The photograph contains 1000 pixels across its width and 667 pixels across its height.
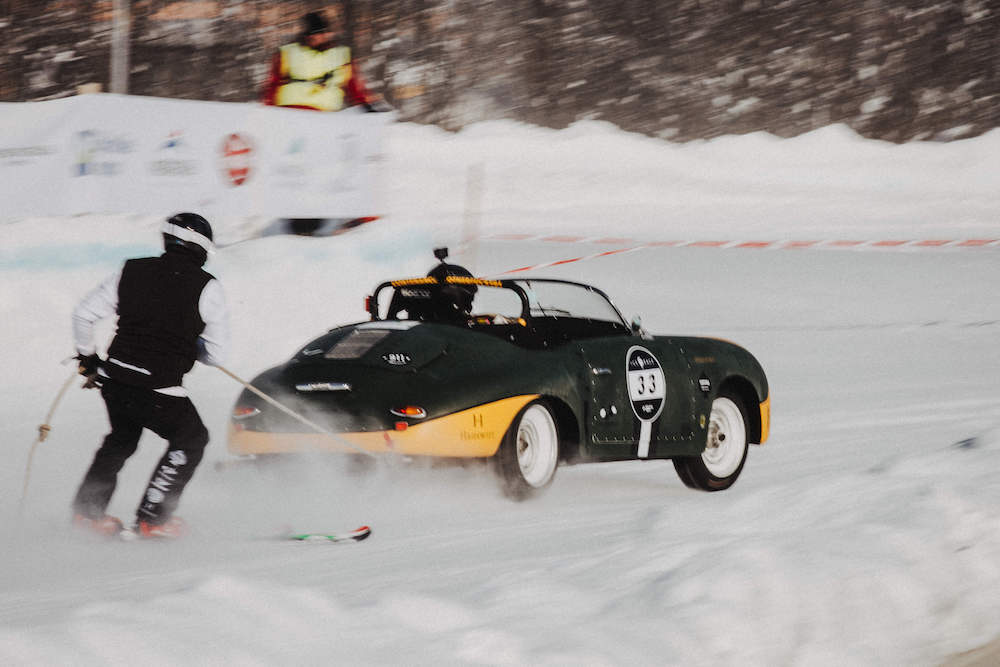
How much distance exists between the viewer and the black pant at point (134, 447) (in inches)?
251

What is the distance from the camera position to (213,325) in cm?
643

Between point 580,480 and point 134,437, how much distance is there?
318 centimetres

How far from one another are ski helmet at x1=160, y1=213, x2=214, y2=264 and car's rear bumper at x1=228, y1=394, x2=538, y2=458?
1159 millimetres

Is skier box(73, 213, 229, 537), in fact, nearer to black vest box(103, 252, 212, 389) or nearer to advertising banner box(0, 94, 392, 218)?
black vest box(103, 252, 212, 389)

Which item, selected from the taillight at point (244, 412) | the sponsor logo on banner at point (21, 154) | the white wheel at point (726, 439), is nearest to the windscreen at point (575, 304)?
the white wheel at point (726, 439)

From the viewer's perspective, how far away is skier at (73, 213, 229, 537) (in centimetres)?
632

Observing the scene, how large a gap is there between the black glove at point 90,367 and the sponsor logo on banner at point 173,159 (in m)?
4.92

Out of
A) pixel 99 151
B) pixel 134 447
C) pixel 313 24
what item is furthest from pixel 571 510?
pixel 313 24

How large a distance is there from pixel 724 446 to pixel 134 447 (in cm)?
378

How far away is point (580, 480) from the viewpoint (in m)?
8.85

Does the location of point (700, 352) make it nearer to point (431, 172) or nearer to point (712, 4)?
point (431, 172)

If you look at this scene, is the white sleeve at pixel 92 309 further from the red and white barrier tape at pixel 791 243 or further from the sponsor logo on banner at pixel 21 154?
the red and white barrier tape at pixel 791 243

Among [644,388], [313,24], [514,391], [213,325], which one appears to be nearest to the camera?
[213,325]

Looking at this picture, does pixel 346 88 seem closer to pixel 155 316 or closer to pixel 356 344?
pixel 356 344
